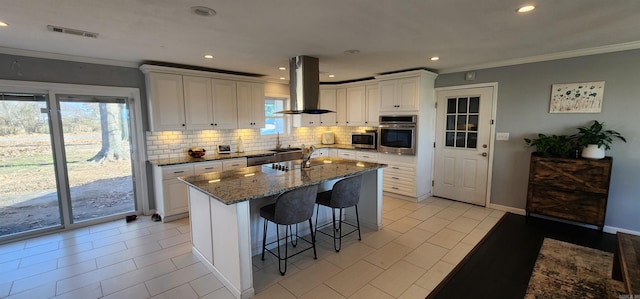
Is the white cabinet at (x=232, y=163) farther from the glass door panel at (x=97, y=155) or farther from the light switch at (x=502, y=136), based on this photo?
the light switch at (x=502, y=136)

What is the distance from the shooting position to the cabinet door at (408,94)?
4688mm

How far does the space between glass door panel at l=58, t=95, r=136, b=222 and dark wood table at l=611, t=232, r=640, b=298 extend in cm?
555

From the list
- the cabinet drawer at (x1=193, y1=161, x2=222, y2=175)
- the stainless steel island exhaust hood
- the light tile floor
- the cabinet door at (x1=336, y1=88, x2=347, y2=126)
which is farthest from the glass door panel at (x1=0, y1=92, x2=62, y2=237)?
the cabinet door at (x1=336, y1=88, x2=347, y2=126)

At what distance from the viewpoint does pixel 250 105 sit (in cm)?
511

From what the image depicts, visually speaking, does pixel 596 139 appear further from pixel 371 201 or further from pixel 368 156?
pixel 368 156

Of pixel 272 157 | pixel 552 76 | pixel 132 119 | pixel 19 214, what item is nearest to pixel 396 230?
pixel 272 157

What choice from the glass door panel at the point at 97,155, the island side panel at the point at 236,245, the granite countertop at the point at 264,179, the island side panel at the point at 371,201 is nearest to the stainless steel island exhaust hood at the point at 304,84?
the granite countertop at the point at 264,179

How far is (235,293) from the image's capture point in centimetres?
237

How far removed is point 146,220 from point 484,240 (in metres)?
4.69

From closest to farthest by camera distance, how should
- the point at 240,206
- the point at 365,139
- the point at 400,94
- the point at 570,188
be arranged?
the point at 240,206, the point at 570,188, the point at 400,94, the point at 365,139

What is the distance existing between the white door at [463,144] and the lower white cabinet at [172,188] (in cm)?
405

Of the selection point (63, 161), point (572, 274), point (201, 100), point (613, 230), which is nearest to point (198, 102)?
point (201, 100)

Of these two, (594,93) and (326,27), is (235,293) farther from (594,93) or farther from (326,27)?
(594,93)

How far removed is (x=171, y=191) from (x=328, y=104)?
3642 millimetres
